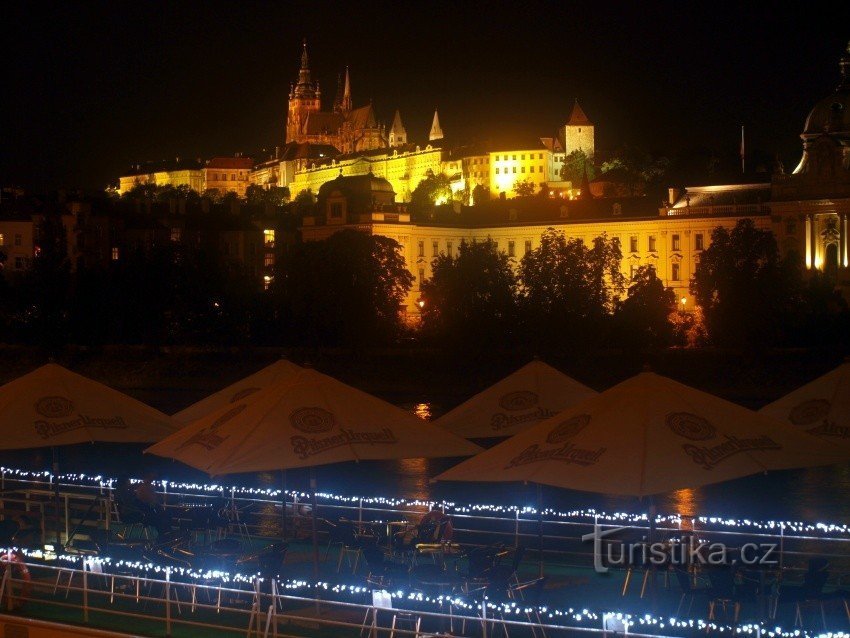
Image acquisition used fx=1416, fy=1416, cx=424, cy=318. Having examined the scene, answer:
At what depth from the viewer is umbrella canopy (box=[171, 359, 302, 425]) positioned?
59.5ft

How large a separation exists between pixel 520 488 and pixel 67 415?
75.4ft

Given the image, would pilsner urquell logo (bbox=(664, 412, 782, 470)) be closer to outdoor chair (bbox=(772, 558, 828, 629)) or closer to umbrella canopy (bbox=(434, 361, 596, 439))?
outdoor chair (bbox=(772, 558, 828, 629))

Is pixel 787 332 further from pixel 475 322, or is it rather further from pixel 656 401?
pixel 656 401

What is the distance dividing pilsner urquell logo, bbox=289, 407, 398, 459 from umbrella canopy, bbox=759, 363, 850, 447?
4.48 metres

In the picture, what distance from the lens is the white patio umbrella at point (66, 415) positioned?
1644cm

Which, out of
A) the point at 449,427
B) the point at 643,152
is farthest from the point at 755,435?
the point at 643,152

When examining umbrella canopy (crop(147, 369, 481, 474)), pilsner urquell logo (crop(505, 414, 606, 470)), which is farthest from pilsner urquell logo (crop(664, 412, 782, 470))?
umbrella canopy (crop(147, 369, 481, 474))

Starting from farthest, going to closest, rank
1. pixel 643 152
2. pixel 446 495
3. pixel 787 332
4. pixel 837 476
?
pixel 643 152
pixel 787 332
pixel 837 476
pixel 446 495

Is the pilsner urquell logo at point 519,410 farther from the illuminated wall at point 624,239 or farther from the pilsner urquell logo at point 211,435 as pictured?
the illuminated wall at point 624,239

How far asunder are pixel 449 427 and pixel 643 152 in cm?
12501

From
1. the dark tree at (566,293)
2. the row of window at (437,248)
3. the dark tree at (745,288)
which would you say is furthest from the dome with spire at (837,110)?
the row of window at (437,248)

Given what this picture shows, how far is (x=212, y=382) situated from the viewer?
7081 cm

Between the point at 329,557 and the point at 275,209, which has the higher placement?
the point at 275,209

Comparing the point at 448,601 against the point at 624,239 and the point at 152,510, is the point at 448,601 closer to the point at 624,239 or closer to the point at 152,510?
the point at 152,510
